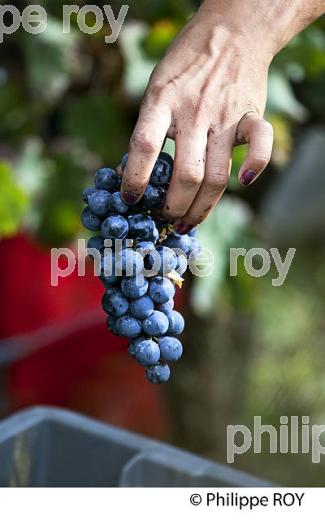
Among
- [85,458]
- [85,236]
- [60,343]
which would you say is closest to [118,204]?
[85,458]

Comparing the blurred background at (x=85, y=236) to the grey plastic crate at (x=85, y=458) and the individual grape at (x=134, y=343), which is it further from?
the individual grape at (x=134, y=343)

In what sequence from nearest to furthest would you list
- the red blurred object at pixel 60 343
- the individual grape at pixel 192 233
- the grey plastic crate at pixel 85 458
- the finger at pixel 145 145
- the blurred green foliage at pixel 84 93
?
the finger at pixel 145 145
the individual grape at pixel 192 233
the grey plastic crate at pixel 85 458
the blurred green foliage at pixel 84 93
the red blurred object at pixel 60 343

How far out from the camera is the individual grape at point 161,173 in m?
0.86

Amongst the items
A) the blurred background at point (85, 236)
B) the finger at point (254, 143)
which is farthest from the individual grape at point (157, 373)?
the blurred background at point (85, 236)

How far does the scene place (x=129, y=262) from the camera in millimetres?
843

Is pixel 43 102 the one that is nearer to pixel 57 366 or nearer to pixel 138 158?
pixel 57 366

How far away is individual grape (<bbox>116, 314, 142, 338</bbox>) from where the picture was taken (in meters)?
0.85

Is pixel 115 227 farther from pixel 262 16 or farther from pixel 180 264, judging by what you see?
pixel 262 16

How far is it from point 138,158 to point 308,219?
2665 millimetres

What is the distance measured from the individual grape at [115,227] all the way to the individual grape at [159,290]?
6cm

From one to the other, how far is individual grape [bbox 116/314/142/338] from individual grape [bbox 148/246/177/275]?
5 centimetres

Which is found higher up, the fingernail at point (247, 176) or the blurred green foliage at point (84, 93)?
the blurred green foliage at point (84, 93)

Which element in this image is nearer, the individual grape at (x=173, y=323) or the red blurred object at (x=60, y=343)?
the individual grape at (x=173, y=323)

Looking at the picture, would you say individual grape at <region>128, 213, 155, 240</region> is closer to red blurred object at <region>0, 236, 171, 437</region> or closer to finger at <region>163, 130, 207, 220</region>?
finger at <region>163, 130, 207, 220</region>
